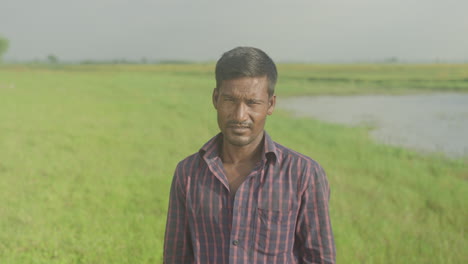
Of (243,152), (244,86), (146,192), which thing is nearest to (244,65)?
(244,86)

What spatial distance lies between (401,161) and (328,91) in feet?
70.0

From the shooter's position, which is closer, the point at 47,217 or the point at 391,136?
the point at 47,217

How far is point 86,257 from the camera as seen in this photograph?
11.1 ft

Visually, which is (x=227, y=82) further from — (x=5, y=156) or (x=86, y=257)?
(x=5, y=156)

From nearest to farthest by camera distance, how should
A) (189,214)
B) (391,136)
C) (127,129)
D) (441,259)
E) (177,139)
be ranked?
(189,214)
(441,259)
(177,139)
(127,129)
(391,136)

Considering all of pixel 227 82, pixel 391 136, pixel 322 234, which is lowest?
pixel 391 136

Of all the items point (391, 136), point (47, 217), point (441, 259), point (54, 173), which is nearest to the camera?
point (441, 259)

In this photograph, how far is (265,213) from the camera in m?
1.30

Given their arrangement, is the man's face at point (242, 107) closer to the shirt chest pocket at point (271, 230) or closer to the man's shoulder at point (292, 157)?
the man's shoulder at point (292, 157)

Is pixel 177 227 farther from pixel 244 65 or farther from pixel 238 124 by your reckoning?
pixel 244 65

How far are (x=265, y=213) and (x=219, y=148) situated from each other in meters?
0.32

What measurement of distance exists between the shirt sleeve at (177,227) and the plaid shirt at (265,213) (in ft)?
0.21

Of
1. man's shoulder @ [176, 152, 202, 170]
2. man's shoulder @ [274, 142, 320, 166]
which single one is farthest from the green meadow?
man's shoulder @ [274, 142, 320, 166]

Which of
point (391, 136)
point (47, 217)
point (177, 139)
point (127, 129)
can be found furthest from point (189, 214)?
point (391, 136)
